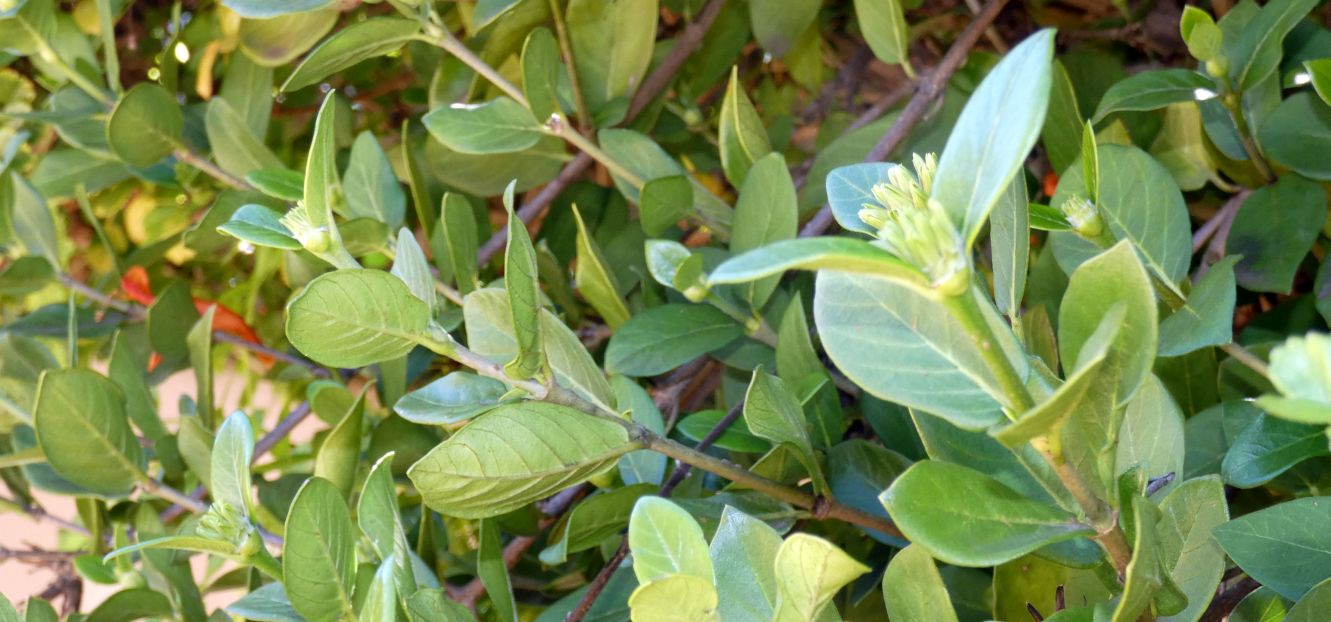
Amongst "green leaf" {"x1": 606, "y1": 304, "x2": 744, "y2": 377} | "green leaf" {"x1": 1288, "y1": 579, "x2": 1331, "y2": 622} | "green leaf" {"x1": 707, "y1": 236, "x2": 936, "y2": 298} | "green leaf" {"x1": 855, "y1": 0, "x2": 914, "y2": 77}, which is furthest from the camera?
"green leaf" {"x1": 855, "y1": 0, "x2": 914, "y2": 77}

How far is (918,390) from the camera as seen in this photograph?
0.28 meters

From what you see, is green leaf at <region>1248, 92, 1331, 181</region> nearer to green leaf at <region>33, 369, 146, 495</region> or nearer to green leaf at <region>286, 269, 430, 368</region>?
green leaf at <region>286, 269, 430, 368</region>

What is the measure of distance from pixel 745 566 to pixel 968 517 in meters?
0.08

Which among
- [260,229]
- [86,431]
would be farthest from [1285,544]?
[86,431]

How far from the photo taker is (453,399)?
15.1 inches

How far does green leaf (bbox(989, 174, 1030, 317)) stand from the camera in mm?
326

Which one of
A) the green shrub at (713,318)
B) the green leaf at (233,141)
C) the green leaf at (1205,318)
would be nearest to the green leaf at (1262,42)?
the green shrub at (713,318)

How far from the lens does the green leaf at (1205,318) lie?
0.37 m

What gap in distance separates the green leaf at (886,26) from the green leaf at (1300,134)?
0.67 ft

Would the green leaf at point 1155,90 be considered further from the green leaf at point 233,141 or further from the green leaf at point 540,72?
the green leaf at point 233,141

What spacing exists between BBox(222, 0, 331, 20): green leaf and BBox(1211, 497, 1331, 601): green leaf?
414mm

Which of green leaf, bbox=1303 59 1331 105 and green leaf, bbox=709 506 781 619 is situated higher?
green leaf, bbox=1303 59 1331 105

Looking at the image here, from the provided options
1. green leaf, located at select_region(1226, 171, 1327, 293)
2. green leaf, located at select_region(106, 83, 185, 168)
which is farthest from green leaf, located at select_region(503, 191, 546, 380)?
green leaf, located at select_region(106, 83, 185, 168)

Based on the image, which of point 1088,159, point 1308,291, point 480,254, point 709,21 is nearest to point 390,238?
→ point 480,254
